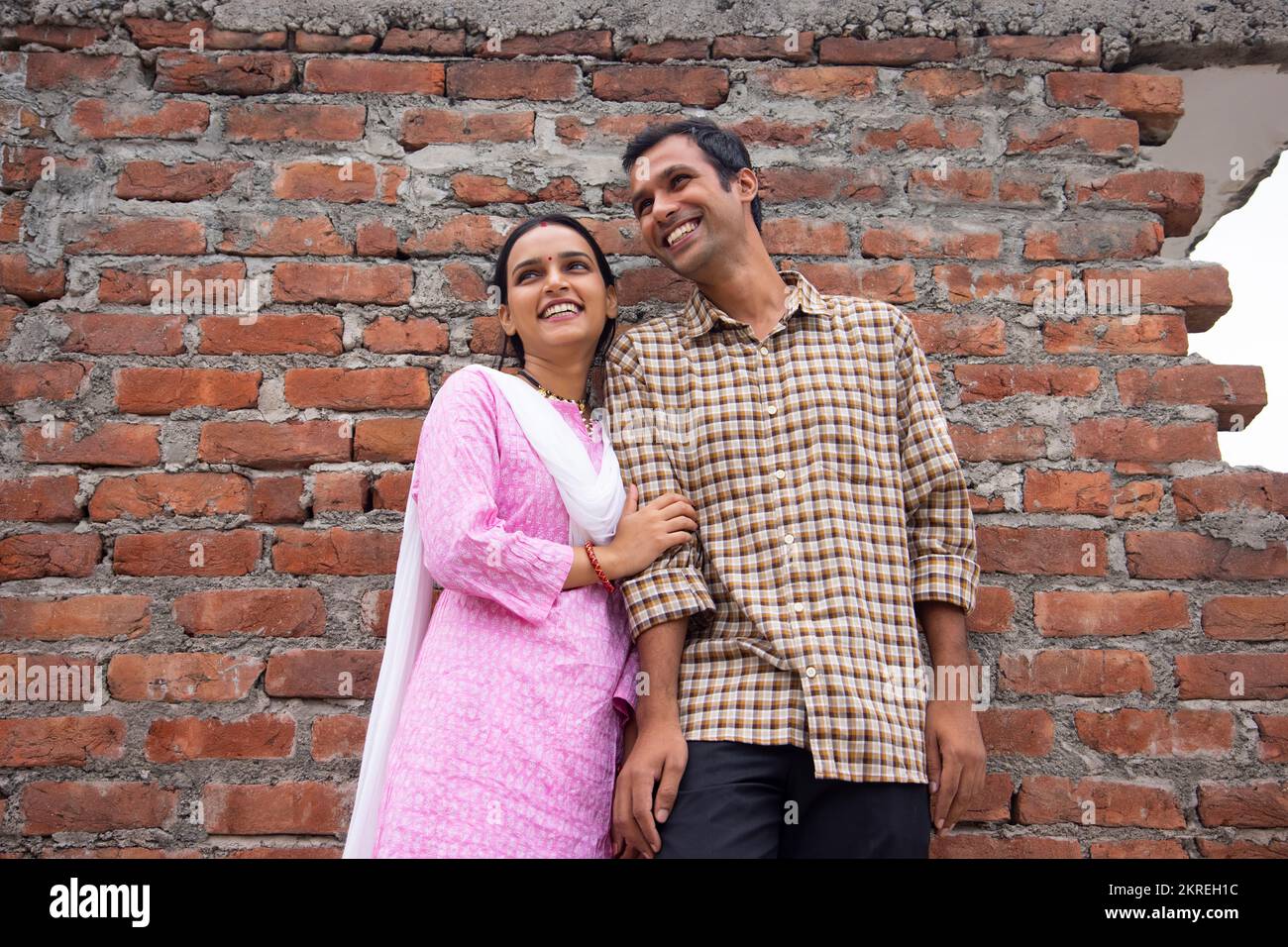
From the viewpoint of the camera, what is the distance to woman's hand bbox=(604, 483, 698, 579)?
1.70 m

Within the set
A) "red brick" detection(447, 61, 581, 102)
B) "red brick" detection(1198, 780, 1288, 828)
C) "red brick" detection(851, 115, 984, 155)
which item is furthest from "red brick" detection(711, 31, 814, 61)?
"red brick" detection(1198, 780, 1288, 828)

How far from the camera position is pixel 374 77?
2.21 m

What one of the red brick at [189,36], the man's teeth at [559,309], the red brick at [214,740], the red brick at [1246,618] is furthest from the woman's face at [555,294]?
the red brick at [1246,618]

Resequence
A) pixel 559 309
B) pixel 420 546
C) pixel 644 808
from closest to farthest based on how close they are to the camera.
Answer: pixel 644 808 < pixel 420 546 < pixel 559 309

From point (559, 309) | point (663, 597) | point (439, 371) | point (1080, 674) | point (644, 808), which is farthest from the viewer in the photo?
point (439, 371)

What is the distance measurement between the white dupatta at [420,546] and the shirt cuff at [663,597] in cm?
12

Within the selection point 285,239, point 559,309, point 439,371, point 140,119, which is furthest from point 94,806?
point 140,119

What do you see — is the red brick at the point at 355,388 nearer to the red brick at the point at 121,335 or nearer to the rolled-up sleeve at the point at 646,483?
the red brick at the point at 121,335

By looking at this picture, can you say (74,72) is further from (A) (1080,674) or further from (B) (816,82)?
(A) (1080,674)

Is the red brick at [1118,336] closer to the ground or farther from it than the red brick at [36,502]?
farther from it

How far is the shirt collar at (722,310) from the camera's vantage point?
1.93 m

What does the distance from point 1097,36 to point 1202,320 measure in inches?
28.8

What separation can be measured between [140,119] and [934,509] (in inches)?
78.6

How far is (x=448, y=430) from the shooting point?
172cm
